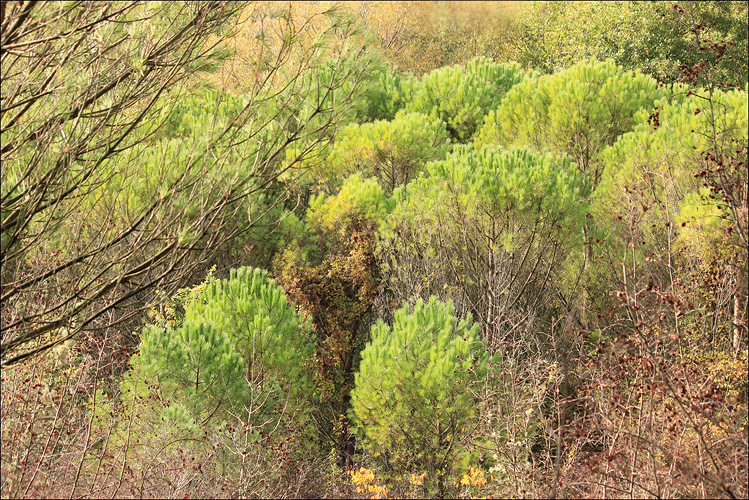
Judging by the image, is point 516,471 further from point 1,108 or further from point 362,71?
point 1,108

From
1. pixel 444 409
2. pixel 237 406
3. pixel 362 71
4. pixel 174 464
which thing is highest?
pixel 362 71

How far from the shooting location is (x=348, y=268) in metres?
13.2

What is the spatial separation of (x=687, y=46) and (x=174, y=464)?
72.3 feet

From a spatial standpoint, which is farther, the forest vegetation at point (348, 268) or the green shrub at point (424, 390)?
the green shrub at point (424, 390)

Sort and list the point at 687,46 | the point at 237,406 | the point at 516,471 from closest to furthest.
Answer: the point at 516,471 < the point at 237,406 < the point at 687,46

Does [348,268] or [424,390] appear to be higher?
[424,390]

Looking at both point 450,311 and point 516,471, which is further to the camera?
point 450,311

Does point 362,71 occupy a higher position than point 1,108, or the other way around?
point 1,108

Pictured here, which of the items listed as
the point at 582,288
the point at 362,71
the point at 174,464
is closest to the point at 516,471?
the point at 174,464

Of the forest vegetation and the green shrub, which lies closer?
the forest vegetation

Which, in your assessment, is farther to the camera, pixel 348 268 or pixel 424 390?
pixel 348 268

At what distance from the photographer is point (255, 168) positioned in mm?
5219

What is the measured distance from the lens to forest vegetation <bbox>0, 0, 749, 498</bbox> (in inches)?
203

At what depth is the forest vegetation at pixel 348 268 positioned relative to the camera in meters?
5.14
